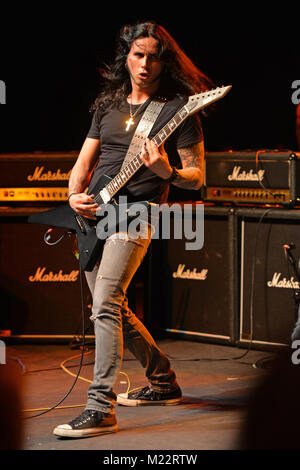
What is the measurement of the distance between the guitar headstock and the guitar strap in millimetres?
197

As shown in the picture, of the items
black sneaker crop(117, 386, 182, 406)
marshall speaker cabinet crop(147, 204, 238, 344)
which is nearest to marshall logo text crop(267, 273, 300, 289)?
marshall speaker cabinet crop(147, 204, 238, 344)

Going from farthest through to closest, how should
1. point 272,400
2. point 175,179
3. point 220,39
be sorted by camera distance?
point 220,39 < point 272,400 < point 175,179

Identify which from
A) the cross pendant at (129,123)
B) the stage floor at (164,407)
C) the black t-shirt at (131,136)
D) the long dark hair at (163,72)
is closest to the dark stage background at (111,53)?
the stage floor at (164,407)

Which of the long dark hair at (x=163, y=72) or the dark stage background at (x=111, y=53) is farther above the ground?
the dark stage background at (x=111, y=53)

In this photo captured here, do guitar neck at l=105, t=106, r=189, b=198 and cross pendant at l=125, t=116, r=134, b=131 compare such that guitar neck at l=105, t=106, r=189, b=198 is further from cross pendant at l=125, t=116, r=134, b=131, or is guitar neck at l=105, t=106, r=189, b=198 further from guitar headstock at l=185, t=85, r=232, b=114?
cross pendant at l=125, t=116, r=134, b=131

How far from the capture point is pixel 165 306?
6.01 m

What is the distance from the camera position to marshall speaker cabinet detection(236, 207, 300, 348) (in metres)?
5.43

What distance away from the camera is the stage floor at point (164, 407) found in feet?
12.1

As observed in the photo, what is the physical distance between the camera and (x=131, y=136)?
4.00 meters

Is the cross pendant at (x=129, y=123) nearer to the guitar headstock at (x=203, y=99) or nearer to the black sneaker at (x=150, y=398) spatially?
the guitar headstock at (x=203, y=99)

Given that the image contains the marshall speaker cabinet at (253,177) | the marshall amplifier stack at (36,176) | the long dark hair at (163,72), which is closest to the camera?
the long dark hair at (163,72)

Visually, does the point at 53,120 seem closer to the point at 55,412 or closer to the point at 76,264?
the point at 76,264
